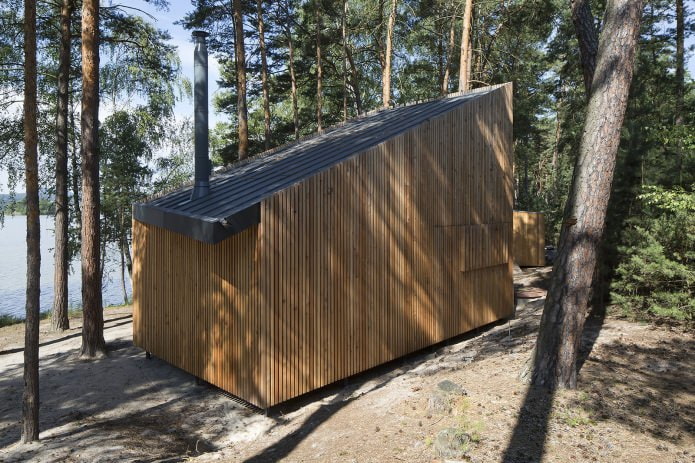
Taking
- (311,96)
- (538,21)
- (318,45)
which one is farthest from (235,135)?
(538,21)

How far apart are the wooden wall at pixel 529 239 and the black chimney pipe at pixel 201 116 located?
11.8 meters

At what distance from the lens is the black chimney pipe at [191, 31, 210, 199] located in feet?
21.5

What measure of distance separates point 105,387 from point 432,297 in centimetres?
518

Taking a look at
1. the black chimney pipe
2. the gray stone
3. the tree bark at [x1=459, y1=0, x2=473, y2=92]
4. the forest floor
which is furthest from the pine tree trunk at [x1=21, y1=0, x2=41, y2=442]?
the tree bark at [x1=459, y1=0, x2=473, y2=92]

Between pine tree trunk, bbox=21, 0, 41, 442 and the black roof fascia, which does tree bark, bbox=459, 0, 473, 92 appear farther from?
pine tree trunk, bbox=21, 0, 41, 442

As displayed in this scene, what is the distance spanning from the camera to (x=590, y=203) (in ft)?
16.0

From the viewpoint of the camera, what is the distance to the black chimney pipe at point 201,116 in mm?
6566

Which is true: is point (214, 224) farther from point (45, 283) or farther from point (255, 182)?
point (45, 283)

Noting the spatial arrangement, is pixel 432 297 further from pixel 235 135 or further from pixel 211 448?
pixel 235 135

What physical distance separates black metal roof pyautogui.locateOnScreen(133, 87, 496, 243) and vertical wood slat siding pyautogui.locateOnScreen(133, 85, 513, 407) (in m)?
0.27

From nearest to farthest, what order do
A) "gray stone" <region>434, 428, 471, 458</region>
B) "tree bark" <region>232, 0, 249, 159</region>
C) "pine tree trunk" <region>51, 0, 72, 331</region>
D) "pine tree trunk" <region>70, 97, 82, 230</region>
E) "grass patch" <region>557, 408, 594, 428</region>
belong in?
1. "gray stone" <region>434, 428, 471, 458</region>
2. "grass patch" <region>557, 408, 594, 428</region>
3. "pine tree trunk" <region>51, 0, 72, 331</region>
4. "tree bark" <region>232, 0, 249, 159</region>
5. "pine tree trunk" <region>70, 97, 82, 230</region>

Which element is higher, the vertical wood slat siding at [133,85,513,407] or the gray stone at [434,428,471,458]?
the vertical wood slat siding at [133,85,513,407]

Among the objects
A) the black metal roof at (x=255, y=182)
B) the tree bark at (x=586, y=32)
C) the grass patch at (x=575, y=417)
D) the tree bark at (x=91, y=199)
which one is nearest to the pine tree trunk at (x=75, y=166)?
the tree bark at (x=91, y=199)

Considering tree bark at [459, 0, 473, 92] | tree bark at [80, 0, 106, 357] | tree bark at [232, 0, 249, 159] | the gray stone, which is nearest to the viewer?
the gray stone
